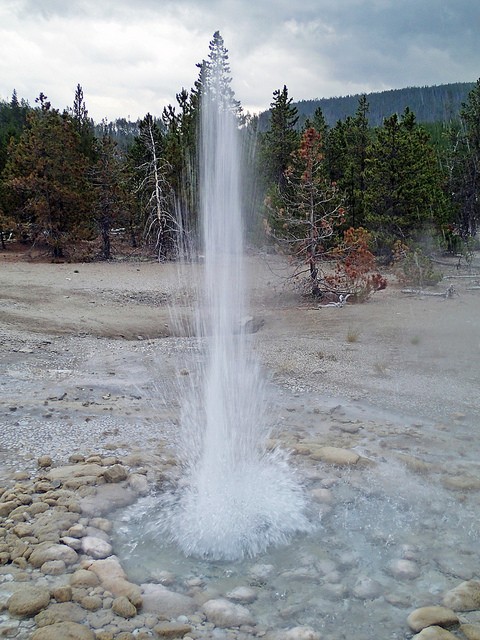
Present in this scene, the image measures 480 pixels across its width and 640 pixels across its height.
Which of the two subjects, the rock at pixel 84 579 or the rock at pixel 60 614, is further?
the rock at pixel 84 579

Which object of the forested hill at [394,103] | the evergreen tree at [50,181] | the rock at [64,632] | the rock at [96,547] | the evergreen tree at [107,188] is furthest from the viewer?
the forested hill at [394,103]

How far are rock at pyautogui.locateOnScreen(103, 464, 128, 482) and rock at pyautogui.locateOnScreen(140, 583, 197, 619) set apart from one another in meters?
1.46

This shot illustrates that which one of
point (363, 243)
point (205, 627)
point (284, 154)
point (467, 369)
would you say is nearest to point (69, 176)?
point (284, 154)

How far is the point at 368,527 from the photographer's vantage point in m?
4.10

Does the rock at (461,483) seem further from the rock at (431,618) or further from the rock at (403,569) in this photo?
the rock at (431,618)

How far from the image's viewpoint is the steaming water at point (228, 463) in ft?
13.2

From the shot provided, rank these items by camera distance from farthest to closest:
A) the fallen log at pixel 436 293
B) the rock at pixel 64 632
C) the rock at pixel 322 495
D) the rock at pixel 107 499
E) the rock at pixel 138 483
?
the fallen log at pixel 436 293 → the rock at pixel 138 483 → the rock at pixel 322 495 → the rock at pixel 107 499 → the rock at pixel 64 632

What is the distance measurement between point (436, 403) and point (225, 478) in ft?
11.5

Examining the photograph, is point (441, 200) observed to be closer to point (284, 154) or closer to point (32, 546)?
point (284, 154)

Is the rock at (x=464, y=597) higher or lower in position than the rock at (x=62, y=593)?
lower

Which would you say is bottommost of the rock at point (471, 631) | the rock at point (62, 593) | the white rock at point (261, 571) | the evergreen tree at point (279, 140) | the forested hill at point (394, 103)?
the white rock at point (261, 571)

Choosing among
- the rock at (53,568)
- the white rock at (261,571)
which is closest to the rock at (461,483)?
the white rock at (261,571)

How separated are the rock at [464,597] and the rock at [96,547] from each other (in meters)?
2.12

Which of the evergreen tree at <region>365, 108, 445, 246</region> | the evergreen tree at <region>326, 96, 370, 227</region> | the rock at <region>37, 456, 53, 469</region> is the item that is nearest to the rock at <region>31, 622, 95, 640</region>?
the rock at <region>37, 456, 53, 469</region>
